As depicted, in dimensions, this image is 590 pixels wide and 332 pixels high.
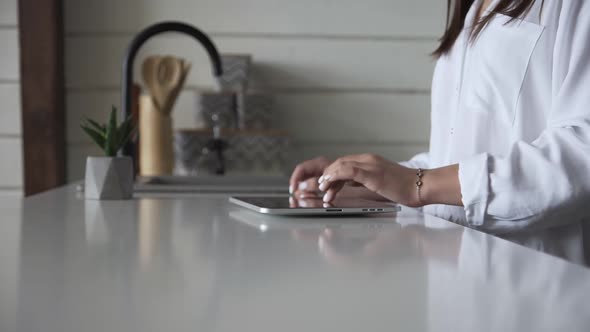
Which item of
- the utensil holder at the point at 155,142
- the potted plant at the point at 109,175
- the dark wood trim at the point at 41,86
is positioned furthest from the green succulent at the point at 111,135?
the dark wood trim at the point at 41,86

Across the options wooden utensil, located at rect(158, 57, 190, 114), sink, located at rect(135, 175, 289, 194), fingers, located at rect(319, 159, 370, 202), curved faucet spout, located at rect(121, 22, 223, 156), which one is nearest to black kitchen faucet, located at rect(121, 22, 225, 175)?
curved faucet spout, located at rect(121, 22, 223, 156)

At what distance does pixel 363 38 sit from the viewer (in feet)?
7.86

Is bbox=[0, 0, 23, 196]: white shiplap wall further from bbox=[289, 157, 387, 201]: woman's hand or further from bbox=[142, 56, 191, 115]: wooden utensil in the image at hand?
bbox=[289, 157, 387, 201]: woman's hand

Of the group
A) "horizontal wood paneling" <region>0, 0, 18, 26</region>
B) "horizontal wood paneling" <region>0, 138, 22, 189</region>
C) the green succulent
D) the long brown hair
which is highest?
"horizontal wood paneling" <region>0, 0, 18, 26</region>

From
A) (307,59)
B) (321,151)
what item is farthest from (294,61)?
(321,151)

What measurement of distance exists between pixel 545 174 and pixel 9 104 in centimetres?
192

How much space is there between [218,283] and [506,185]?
0.55 m

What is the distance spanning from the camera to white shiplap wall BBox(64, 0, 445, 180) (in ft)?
7.60

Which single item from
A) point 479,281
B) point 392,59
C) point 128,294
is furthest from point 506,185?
point 392,59

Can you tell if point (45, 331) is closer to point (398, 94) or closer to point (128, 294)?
point (128, 294)

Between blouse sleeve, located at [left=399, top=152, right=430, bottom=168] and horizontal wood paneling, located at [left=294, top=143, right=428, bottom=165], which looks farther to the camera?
horizontal wood paneling, located at [left=294, top=143, right=428, bottom=165]

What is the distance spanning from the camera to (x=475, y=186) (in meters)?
0.90

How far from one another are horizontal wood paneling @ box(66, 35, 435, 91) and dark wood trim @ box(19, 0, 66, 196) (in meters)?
0.08

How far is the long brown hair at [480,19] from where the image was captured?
41.6 inches
